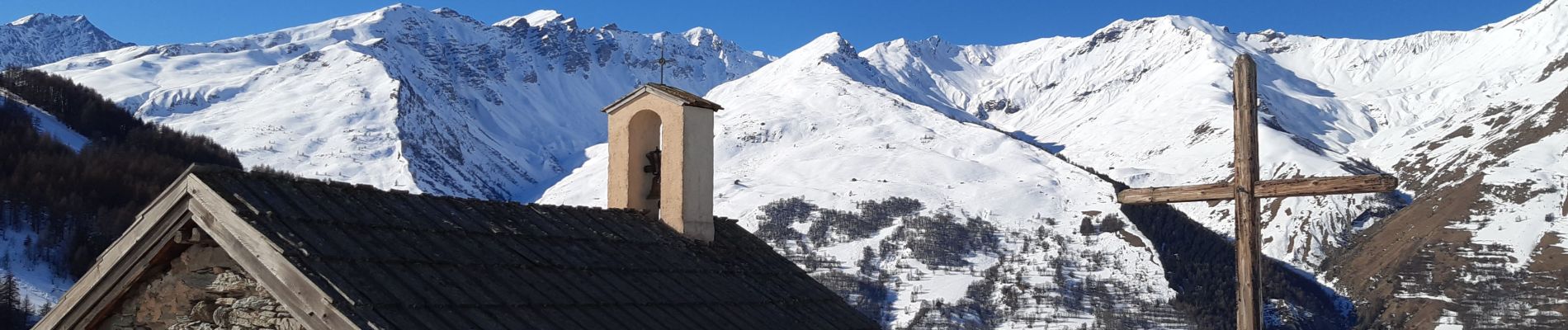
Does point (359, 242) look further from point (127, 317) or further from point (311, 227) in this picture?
point (127, 317)

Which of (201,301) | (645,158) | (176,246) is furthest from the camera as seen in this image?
(645,158)

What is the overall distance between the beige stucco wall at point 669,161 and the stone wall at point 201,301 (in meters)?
5.99

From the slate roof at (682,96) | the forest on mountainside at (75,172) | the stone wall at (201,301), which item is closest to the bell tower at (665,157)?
the slate roof at (682,96)

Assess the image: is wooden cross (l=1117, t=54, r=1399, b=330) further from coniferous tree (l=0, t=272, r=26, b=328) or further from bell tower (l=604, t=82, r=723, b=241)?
coniferous tree (l=0, t=272, r=26, b=328)

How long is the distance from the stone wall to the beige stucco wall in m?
5.99

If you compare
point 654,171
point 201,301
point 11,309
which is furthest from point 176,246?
point 11,309

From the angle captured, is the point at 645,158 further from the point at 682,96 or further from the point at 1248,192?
the point at 1248,192

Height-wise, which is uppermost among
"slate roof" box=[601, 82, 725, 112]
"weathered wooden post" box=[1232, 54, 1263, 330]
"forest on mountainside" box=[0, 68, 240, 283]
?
"forest on mountainside" box=[0, 68, 240, 283]

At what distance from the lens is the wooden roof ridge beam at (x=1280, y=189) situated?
44.2 ft

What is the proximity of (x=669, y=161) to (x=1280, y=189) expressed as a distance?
6.26 m

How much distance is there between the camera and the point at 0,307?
178 feet

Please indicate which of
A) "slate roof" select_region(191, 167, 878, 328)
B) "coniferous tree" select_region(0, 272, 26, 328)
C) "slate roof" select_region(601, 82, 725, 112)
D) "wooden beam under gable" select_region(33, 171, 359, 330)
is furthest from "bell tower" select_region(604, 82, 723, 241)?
"coniferous tree" select_region(0, 272, 26, 328)

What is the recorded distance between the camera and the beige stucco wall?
54.4ft

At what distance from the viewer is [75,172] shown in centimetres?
9375
